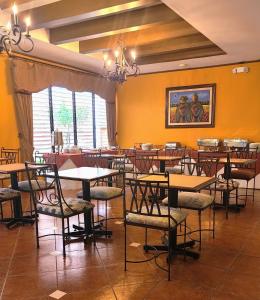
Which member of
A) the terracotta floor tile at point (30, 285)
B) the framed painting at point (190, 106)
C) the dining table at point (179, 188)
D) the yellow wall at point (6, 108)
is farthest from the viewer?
the framed painting at point (190, 106)

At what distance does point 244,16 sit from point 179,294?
3270 mm

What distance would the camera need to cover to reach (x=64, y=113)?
641 centimetres

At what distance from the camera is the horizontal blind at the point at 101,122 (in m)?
7.39

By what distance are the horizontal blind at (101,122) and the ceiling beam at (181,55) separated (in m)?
1.62

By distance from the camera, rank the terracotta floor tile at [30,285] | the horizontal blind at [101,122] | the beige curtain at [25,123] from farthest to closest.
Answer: the horizontal blind at [101,122], the beige curtain at [25,123], the terracotta floor tile at [30,285]

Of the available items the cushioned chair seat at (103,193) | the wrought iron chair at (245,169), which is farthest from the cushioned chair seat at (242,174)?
the cushioned chair seat at (103,193)

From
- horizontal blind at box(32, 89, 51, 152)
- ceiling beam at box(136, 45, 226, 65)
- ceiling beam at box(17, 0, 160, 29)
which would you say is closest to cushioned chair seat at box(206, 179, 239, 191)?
ceiling beam at box(17, 0, 160, 29)

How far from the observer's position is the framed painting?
21.5 feet

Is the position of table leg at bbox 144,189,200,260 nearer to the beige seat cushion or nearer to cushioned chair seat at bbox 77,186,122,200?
cushioned chair seat at bbox 77,186,122,200

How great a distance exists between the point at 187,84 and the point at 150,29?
221 centimetres

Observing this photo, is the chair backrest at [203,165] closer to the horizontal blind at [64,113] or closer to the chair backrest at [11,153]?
the chair backrest at [11,153]

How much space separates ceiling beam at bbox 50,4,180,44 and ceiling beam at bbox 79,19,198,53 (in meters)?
0.64

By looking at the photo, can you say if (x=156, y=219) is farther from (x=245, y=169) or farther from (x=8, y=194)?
(x=245, y=169)

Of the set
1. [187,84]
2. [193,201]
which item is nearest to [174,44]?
[187,84]
